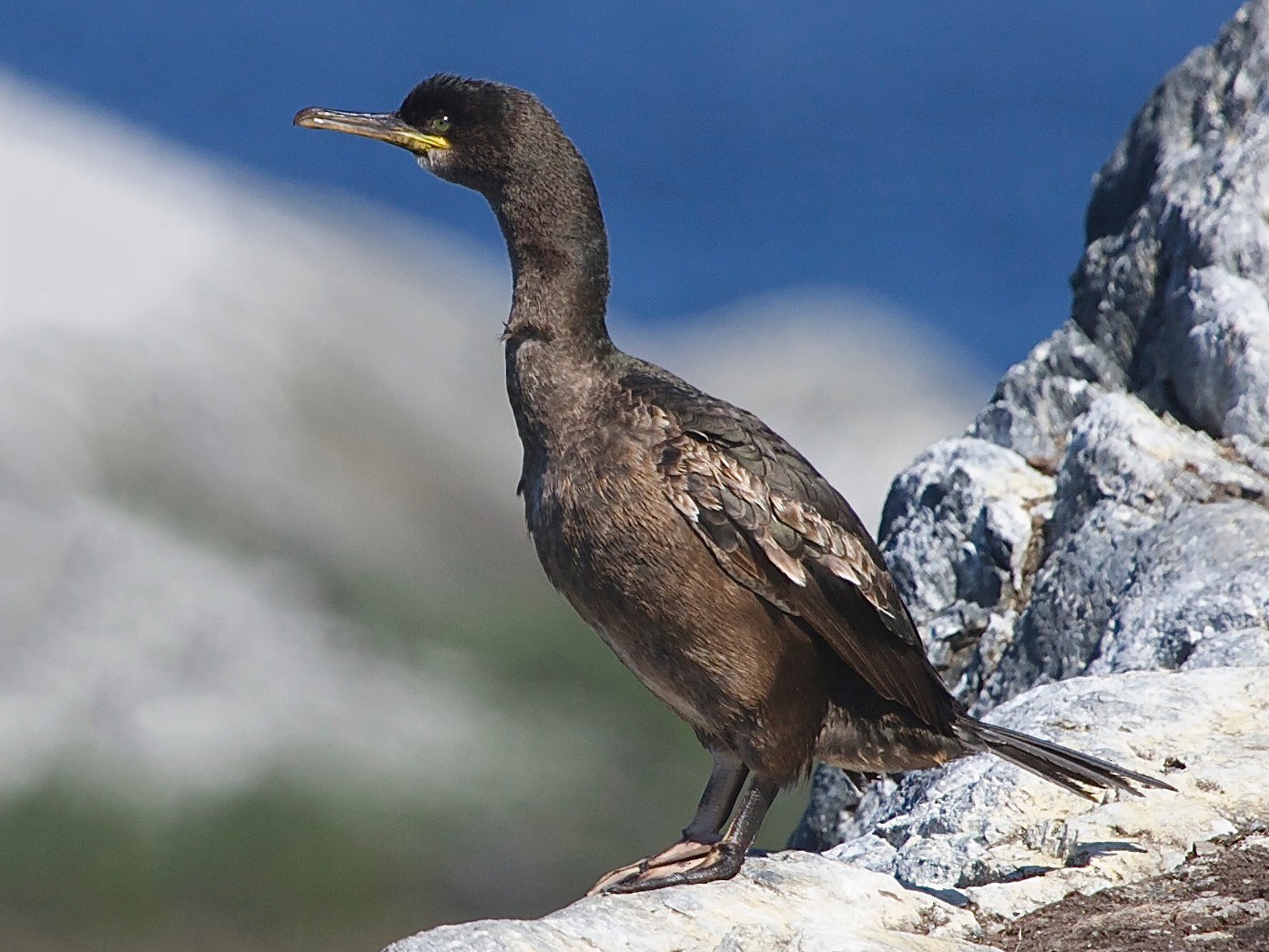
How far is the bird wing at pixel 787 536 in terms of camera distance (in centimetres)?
685

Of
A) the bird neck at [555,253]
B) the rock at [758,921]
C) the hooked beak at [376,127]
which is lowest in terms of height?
the rock at [758,921]

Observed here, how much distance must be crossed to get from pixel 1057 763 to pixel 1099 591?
279 cm

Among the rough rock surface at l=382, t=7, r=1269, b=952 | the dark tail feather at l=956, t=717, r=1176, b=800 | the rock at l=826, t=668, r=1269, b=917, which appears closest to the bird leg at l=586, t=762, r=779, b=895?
the rough rock surface at l=382, t=7, r=1269, b=952

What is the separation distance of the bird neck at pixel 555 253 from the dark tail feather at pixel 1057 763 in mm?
2155

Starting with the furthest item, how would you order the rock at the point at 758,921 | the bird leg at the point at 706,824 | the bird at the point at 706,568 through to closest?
the bird leg at the point at 706,824
the bird at the point at 706,568
the rock at the point at 758,921

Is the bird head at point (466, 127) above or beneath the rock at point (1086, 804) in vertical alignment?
above

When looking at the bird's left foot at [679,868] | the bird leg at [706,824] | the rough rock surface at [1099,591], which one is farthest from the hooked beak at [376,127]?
the rough rock surface at [1099,591]

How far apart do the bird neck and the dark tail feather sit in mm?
2155

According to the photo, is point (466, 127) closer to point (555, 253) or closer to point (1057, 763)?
point (555, 253)

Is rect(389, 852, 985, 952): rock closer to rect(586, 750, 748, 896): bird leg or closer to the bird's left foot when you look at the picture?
the bird's left foot

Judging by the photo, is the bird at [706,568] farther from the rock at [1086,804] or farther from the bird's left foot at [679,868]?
the rock at [1086,804]

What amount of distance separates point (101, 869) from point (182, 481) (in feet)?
62.4

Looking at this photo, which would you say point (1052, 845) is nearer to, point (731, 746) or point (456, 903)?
point (731, 746)

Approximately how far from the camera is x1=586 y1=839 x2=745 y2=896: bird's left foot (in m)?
6.60
